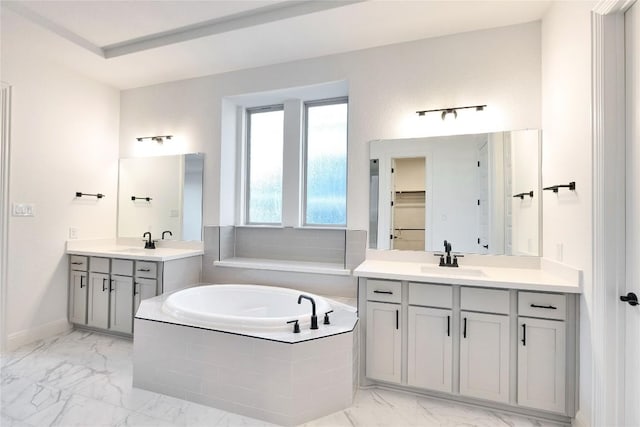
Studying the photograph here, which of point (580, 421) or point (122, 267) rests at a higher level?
point (122, 267)

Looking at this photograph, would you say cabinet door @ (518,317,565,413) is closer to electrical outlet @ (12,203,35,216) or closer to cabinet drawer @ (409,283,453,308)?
cabinet drawer @ (409,283,453,308)

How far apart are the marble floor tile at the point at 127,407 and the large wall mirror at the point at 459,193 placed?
1135 mm

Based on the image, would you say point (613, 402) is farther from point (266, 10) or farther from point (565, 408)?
point (266, 10)

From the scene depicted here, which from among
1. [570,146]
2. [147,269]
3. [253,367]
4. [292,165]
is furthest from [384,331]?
[147,269]

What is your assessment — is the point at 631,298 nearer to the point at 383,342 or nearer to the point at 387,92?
the point at 383,342

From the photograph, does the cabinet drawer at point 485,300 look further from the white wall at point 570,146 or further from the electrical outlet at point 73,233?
the electrical outlet at point 73,233

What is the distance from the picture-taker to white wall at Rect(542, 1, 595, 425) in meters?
1.75

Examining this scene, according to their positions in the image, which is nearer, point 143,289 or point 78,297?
point 143,289

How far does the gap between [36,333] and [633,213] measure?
457 cm

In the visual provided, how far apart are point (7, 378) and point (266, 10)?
10.9 feet

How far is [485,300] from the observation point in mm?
2010

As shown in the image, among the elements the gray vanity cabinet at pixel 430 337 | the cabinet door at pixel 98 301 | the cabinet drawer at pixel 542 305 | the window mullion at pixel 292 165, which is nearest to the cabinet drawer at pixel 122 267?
the cabinet door at pixel 98 301

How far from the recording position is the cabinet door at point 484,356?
1.96m

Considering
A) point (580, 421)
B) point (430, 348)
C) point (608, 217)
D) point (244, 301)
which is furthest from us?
point (244, 301)
